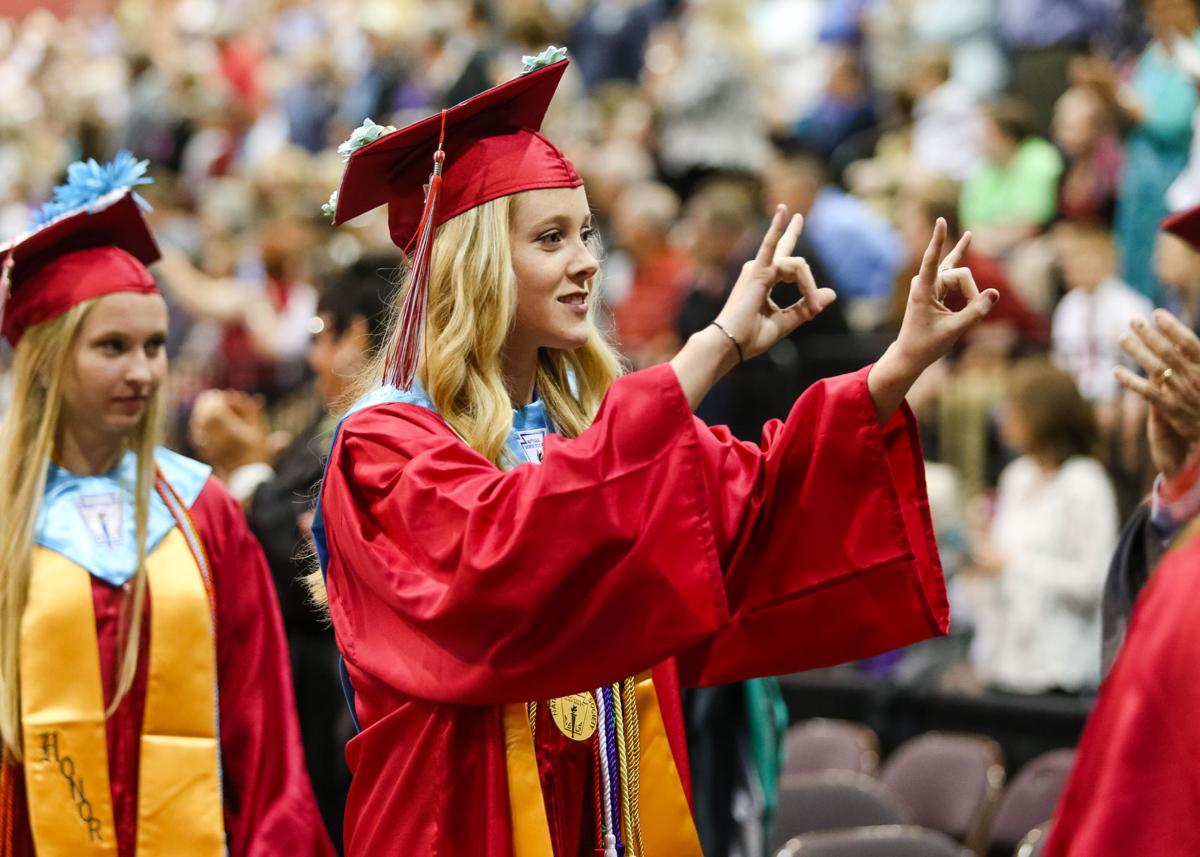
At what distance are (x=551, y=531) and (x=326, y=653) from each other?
2.79 meters

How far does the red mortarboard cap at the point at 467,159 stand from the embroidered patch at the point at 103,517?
105cm

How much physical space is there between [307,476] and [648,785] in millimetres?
2015

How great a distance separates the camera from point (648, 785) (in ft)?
10.4

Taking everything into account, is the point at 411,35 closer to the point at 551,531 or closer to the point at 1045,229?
the point at 1045,229

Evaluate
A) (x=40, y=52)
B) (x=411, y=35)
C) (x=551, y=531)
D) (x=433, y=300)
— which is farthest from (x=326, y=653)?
(x=40, y=52)

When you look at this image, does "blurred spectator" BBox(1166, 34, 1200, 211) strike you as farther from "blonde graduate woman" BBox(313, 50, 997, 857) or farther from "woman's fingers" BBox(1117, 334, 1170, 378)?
"blonde graduate woman" BBox(313, 50, 997, 857)

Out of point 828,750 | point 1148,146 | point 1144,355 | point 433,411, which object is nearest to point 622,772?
point 433,411

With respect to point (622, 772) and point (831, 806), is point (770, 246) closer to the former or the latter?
point (622, 772)

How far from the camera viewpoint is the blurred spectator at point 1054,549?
6566 mm

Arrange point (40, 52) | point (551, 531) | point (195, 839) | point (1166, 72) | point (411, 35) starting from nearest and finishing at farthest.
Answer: point (551, 531) → point (195, 839) → point (1166, 72) → point (411, 35) → point (40, 52)

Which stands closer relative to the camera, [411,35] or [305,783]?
[305,783]

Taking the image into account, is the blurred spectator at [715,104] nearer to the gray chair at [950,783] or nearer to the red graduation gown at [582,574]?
the gray chair at [950,783]

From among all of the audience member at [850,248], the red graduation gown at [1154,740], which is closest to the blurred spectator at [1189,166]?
the audience member at [850,248]

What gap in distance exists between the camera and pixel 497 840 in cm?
292
